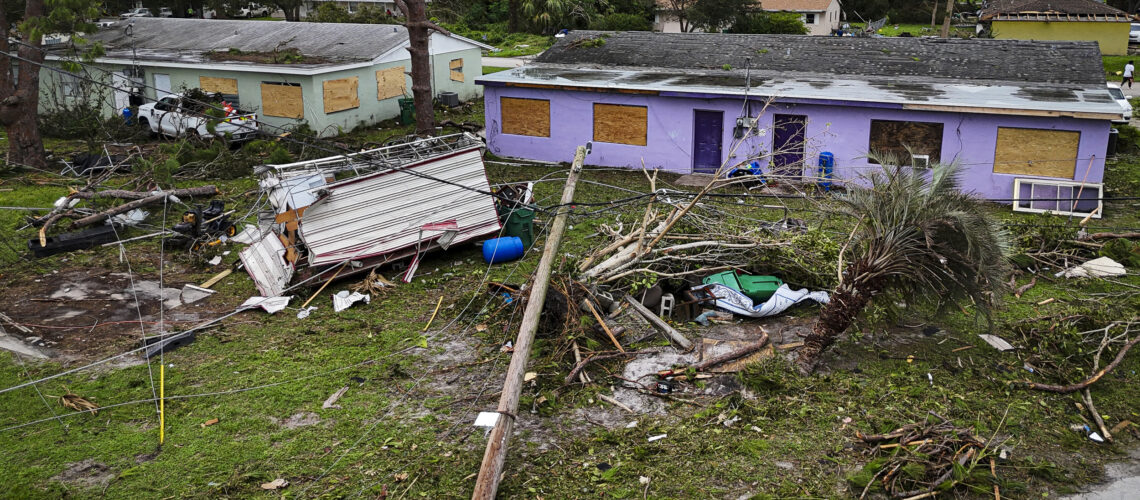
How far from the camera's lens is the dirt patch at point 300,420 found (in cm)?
938

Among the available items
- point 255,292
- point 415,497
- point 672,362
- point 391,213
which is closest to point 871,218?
point 672,362

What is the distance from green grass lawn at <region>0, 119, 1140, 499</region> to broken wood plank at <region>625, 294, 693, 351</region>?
54cm

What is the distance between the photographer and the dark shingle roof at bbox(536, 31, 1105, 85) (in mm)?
21688

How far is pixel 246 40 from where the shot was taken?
2858 centimetres

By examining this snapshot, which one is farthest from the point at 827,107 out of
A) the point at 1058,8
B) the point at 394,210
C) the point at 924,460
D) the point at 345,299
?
the point at 1058,8

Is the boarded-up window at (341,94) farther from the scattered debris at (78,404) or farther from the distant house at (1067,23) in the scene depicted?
the distant house at (1067,23)

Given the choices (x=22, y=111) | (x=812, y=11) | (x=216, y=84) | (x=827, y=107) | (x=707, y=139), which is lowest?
(x=707, y=139)

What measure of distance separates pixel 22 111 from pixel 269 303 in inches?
534

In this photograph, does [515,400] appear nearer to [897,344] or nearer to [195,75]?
[897,344]

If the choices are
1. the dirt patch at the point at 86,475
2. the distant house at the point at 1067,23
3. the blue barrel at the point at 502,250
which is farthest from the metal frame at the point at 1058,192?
the distant house at the point at 1067,23

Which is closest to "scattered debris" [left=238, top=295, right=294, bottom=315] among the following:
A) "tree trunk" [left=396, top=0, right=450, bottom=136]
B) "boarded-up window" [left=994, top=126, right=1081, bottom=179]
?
"tree trunk" [left=396, top=0, right=450, bottom=136]

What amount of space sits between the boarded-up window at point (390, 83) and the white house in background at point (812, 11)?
28619 millimetres

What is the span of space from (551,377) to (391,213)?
5.06 m

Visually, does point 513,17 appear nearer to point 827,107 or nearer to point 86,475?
point 827,107
